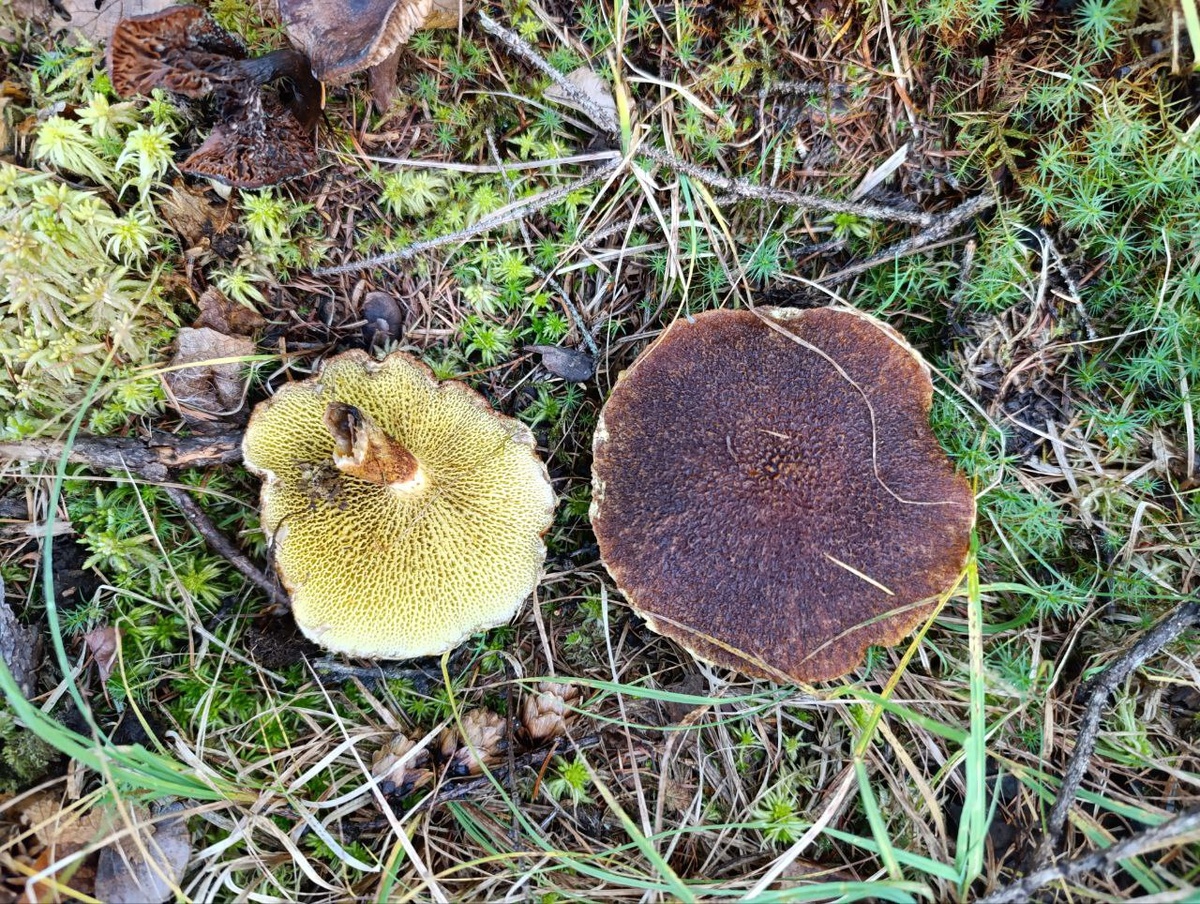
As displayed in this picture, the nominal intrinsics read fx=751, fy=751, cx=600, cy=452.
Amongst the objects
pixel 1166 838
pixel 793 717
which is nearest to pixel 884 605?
pixel 793 717

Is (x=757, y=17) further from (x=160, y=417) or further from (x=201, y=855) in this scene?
(x=201, y=855)

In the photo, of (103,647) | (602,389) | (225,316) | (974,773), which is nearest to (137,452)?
(225,316)

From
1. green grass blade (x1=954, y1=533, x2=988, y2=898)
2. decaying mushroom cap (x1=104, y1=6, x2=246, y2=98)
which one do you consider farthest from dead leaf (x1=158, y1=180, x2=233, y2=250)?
green grass blade (x1=954, y1=533, x2=988, y2=898)

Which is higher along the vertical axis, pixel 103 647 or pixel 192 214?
pixel 192 214

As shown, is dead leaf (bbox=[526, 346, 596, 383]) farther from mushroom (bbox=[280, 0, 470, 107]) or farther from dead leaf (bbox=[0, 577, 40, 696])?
dead leaf (bbox=[0, 577, 40, 696])

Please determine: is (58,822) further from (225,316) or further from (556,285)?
(556,285)

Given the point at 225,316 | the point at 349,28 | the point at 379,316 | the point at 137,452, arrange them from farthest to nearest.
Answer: the point at 379,316
the point at 225,316
the point at 137,452
the point at 349,28
